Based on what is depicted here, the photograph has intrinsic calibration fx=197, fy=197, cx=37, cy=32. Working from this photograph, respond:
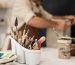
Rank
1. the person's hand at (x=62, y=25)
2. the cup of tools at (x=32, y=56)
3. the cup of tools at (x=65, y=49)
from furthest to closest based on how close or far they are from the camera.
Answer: the person's hand at (x=62, y=25) < the cup of tools at (x=65, y=49) < the cup of tools at (x=32, y=56)

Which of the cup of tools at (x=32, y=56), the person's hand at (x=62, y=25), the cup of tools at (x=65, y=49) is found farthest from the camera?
the person's hand at (x=62, y=25)

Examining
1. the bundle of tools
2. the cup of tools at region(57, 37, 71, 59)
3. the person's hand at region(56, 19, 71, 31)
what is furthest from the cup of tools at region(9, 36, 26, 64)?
the person's hand at region(56, 19, 71, 31)

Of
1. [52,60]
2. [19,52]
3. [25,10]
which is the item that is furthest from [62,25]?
[19,52]

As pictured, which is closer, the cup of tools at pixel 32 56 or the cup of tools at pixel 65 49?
the cup of tools at pixel 32 56

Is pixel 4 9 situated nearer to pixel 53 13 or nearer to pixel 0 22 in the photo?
pixel 0 22

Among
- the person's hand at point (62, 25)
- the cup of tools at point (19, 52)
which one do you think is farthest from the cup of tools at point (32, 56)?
the person's hand at point (62, 25)

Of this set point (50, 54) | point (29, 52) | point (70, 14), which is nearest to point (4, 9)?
point (70, 14)

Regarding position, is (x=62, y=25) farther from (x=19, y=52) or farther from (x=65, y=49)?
(x=19, y=52)

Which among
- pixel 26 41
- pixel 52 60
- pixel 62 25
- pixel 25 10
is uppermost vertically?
pixel 25 10

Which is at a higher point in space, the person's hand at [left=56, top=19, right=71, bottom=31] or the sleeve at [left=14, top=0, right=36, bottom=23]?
the sleeve at [left=14, top=0, right=36, bottom=23]

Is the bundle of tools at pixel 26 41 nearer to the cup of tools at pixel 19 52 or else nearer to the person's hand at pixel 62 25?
the cup of tools at pixel 19 52

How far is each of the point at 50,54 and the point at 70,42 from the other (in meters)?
0.16

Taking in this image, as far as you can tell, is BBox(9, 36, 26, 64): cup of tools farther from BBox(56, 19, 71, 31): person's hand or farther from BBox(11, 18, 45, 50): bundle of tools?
BBox(56, 19, 71, 31): person's hand

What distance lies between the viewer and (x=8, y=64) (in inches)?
39.7
